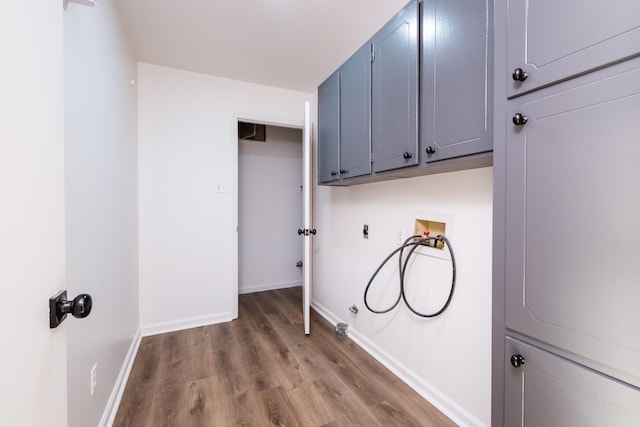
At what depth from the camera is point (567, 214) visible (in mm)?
768

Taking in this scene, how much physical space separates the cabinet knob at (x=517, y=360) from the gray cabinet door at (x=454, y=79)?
75 cm

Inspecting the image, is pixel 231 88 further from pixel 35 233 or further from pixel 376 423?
pixel 376 423

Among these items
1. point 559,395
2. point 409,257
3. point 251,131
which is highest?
point 251,131

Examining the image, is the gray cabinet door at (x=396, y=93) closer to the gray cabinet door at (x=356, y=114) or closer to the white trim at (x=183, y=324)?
the gray cabinet door at (x=356, y=114)

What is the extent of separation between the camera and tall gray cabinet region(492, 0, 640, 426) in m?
0.67

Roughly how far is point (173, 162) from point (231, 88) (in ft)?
3.23

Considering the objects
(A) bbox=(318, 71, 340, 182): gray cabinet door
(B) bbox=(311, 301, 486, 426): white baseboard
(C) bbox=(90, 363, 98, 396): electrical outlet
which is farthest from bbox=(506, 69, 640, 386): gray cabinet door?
(C) bbox=(90, 363, 98, 396): electrical outlet

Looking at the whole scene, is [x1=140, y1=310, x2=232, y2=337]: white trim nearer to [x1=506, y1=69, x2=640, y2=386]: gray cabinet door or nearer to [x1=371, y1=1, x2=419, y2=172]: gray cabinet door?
[x1=371, y1=1, x2=419, y2=172]: gray cabinet door

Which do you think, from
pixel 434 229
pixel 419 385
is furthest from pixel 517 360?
pixel 419 385

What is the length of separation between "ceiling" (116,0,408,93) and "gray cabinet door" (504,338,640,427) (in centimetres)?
206

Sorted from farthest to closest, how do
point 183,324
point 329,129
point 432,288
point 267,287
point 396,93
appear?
point 267,287
point 183,324
point 329,129
point 432,288
point 396,93

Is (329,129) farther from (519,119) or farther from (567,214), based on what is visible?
(567,214)

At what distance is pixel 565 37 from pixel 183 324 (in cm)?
324

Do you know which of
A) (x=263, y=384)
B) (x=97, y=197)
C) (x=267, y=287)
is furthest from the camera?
(x=267, y=287)
